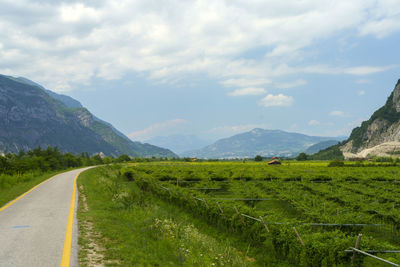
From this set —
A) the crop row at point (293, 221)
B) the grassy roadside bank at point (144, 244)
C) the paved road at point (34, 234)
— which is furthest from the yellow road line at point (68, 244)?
the crop row at point (293, 221)

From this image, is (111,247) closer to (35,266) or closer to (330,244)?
(35,266)

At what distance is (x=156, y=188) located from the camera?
32156 millimetres

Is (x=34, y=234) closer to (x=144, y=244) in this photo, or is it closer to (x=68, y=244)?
(x=68, y=244)

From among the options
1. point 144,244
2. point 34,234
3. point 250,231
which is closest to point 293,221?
point 250,231

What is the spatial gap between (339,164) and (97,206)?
281 ft

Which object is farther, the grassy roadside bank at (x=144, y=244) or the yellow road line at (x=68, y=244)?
the grassy roadside bank at (x=144, y=244)

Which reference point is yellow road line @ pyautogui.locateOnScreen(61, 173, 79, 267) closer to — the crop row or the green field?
the green field

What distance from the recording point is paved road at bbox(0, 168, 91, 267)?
28.7 feet

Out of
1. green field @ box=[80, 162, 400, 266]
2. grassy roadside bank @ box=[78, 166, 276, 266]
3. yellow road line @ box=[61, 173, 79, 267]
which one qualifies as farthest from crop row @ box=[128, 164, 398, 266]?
yellow road line @ box=[61, 173, 79, 267]

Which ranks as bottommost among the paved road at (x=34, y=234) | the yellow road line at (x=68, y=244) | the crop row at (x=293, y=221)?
the crop row at (x=293, y=221)

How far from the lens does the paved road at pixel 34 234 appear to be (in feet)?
28.7

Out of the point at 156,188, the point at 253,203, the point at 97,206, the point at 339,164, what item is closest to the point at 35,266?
the point at 97,206

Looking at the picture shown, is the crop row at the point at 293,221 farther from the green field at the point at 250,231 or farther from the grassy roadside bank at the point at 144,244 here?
the grassy roadside bank at the point at 144,244

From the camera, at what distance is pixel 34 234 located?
37.6ft
